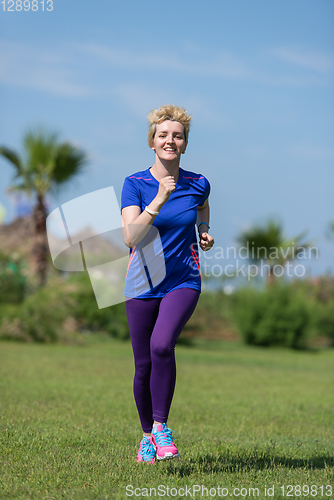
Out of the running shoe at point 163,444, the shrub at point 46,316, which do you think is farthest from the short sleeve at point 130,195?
the shrub at point 46,316

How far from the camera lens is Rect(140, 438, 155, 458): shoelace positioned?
3844 mm

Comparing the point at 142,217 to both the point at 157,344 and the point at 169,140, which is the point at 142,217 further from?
the point at 157,344

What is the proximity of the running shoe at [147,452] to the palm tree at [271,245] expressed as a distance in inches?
844

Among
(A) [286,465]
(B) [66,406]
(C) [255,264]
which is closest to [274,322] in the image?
(C) [255,264]

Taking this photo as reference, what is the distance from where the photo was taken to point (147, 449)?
12.7 ft

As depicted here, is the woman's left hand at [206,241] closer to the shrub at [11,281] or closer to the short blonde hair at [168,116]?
the short blonde hair at [168,116]

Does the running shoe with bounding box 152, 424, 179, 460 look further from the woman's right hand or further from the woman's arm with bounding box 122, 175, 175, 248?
the woman's right hand

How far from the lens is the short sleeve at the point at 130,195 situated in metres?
3.78

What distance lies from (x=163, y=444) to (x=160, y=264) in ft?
3.74

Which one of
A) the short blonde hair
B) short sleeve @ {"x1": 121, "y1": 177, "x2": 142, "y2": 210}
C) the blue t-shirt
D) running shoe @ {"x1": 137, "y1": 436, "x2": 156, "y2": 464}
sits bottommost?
running shoe @ {"x1": 137, "y1": 436, "x2": 156, "y2": 464}

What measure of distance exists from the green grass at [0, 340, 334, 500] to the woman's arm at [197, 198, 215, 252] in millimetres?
1474

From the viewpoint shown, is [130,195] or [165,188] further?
[130,195]

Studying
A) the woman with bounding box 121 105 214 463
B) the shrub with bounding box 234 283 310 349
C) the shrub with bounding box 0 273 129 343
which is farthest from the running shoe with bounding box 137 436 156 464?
the shrub with bounding box 234 283 310 349

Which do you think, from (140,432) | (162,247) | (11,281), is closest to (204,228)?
(162,247)
